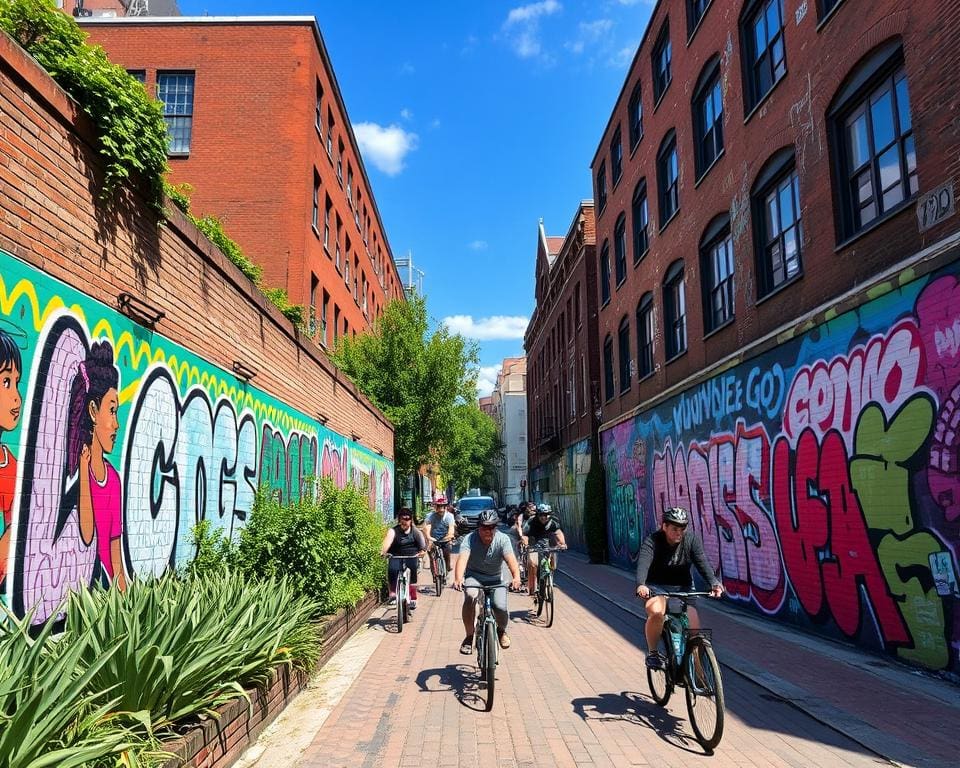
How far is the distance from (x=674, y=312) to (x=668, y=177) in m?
3.58

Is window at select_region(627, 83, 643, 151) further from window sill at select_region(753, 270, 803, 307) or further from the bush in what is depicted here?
the bush

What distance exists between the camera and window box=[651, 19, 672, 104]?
18.9m

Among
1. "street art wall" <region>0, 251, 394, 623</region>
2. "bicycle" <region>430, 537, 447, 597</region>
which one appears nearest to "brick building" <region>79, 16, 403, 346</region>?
"bicycle" <region>430, 537, 447, 597</region>

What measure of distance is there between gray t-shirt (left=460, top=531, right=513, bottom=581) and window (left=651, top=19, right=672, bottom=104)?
49.6ft

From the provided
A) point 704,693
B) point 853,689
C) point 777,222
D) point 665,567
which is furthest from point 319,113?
point 704,693

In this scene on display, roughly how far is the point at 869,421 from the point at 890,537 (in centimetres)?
135

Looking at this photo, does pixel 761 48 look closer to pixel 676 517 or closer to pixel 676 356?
pixel 676 356

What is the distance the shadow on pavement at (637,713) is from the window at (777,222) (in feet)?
24.0

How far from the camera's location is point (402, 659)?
26.9 ft

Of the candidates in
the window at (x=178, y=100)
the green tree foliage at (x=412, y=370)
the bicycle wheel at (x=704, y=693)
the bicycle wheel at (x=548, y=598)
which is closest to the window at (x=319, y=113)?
the window at (x=178, y=100)

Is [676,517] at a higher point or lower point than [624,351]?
lower

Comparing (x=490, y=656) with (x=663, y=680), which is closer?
(x=490, y=656)

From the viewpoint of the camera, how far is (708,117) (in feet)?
51.7

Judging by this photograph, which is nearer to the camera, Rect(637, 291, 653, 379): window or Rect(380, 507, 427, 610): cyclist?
Rect(380, 507, 427, 610): cyclist
